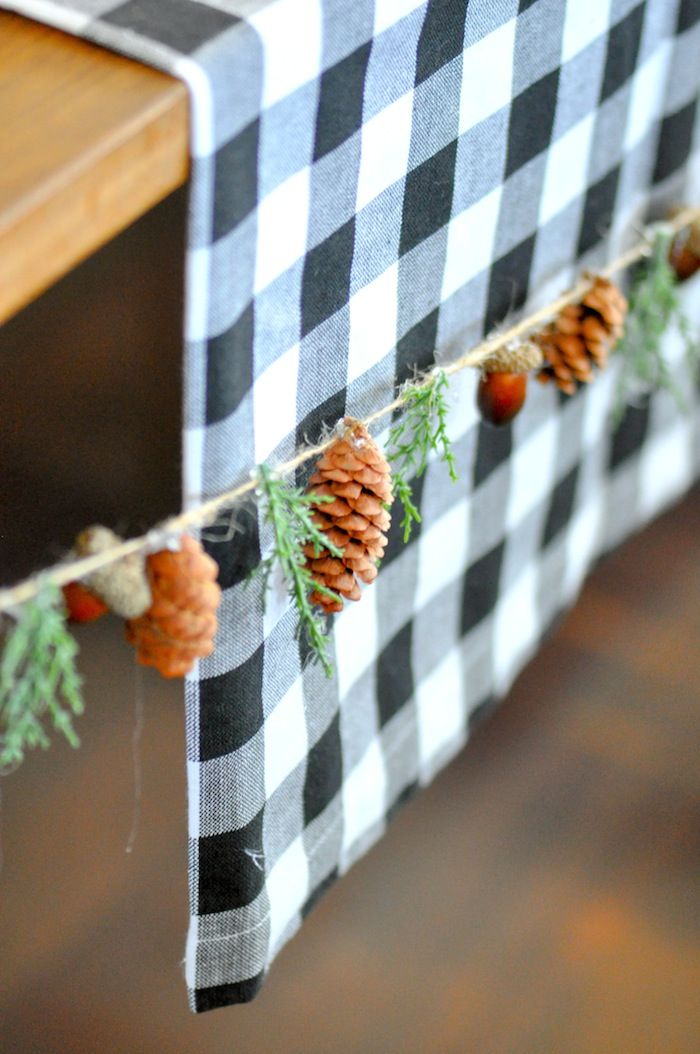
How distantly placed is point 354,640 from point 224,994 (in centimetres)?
23

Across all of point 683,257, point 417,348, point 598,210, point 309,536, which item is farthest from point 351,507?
point 683,257

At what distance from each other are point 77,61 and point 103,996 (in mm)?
737

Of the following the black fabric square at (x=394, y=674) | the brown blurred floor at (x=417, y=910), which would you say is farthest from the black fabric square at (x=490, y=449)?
the brown blurred floor at (x=417, y=910)

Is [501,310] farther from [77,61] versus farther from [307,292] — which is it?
[77,61]

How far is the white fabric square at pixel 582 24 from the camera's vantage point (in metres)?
0.73

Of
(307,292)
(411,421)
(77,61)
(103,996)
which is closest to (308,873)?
(103,996)

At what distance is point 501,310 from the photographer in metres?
0.82

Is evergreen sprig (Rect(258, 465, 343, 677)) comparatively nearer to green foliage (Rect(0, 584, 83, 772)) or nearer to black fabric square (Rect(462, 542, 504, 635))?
green foliage (Rect(0, 584, 83, 772))

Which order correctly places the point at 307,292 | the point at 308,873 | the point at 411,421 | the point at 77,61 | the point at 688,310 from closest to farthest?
the point at 77,61
the point at 307,292
the point at 411,421
the point at 308,873
the point at 688,310

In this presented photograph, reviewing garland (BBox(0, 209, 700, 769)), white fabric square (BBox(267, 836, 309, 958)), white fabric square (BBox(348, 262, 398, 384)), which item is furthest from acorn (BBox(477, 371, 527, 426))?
white fabric square (BBox(267, 836, 309, 958))

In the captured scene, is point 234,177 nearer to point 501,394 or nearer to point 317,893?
point 501,394

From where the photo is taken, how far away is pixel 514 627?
108cm

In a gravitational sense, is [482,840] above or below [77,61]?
below

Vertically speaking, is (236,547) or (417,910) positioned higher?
(236,547)
